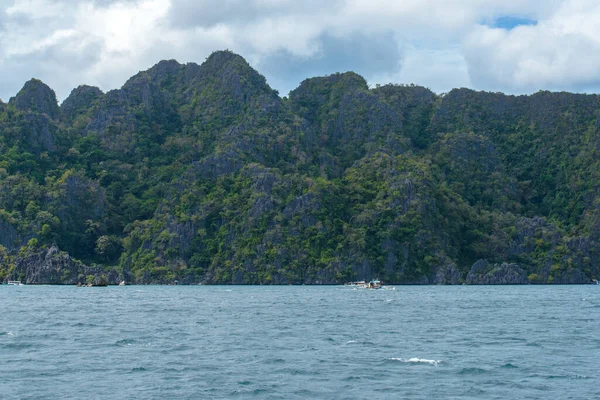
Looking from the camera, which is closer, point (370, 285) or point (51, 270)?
point (370, 285)

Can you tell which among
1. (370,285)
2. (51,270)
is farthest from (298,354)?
(51,270)

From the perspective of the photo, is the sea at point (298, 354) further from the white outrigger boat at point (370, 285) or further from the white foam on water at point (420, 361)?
the white outrigger boat at point (370, 285)

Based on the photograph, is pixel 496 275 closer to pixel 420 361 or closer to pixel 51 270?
pixel 51 270

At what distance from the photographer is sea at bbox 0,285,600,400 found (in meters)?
40.5

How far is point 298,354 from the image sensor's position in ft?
170

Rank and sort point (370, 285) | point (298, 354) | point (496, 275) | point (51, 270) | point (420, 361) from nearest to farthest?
point (420, 361) < point (298, 354) < point (370, 285) < point (51, 270) < point (496, 275)

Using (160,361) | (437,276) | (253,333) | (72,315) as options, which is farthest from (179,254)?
(160,361)

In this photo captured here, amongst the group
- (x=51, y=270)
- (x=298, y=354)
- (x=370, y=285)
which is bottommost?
(x=298, y=354)

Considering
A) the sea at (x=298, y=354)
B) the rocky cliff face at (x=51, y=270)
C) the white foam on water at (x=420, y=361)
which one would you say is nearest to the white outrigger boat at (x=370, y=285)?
the rocky cliff face at (x=51, y=270)

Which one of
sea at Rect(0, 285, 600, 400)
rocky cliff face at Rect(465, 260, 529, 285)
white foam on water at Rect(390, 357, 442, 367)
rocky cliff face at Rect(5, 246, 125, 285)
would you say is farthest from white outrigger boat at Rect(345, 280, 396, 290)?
white foam on water at Rect(390, 357, 442, 367)

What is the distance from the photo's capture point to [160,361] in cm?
4859

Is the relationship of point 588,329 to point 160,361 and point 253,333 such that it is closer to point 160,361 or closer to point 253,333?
point 253,333

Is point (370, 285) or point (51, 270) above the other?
point (51, 270)

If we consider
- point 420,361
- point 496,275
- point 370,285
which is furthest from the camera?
point 496,275
